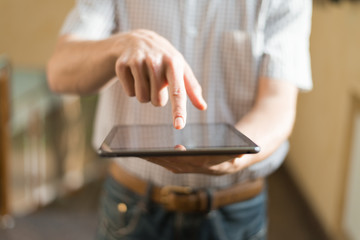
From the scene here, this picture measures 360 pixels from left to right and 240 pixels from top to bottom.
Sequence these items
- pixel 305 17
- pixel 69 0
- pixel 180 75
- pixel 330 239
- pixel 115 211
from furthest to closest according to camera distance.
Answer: pixel 69 0 → pixel 330 239 → pixel 115 211 → pixel 305 17 → pixel 180 75

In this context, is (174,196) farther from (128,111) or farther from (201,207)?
(128,111)

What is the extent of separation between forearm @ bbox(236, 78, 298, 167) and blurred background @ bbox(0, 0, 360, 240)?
3.83 ft

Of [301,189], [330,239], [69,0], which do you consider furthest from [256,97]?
[301,189]

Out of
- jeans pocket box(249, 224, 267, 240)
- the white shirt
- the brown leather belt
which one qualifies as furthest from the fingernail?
jeans pocket box(249, 224, 267, 240)

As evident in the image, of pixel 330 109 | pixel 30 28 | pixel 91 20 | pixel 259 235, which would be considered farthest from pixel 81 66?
pixel 30 28

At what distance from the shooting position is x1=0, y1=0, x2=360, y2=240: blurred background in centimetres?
198

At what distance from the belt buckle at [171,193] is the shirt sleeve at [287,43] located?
0.24 metres

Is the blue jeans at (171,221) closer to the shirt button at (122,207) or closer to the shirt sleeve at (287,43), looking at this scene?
the shirt button at (122,207)

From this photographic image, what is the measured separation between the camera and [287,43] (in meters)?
0.77

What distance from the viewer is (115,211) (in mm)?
911

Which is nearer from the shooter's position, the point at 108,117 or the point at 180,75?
the point at 180,75

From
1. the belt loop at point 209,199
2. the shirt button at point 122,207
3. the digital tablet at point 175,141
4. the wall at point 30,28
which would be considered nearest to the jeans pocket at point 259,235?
the belt loop at point 209,199

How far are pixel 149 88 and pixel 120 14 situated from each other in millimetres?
324

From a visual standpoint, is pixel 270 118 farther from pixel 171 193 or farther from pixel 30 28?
pixel 30 28
